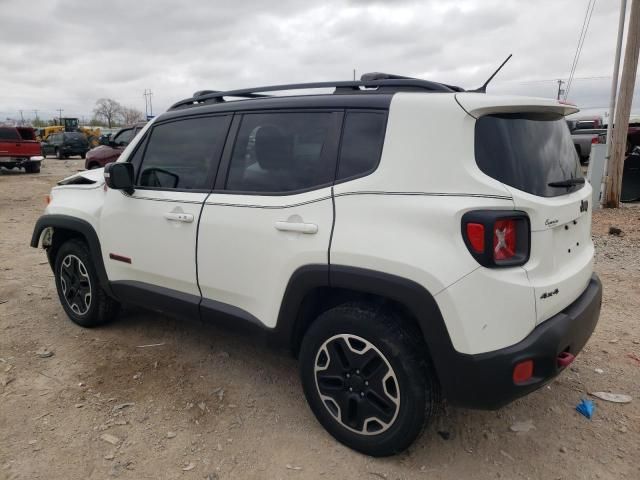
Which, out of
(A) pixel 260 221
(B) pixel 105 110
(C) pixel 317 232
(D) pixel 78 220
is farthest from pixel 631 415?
(B) pixel 105 110

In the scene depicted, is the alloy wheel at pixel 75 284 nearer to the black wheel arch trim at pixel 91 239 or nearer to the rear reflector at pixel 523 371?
the black wheel arch trim at pixel 91 239

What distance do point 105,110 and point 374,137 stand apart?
102 meters

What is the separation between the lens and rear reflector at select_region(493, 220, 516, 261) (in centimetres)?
205

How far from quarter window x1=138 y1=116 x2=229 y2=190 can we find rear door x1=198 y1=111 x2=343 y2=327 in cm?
13

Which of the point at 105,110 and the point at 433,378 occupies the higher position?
the point at 105,110

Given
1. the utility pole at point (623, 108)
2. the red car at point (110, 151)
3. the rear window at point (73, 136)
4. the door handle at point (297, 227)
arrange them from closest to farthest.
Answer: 1. the door handle at point (297, 227)
2. the utility pole at point (623, 108)
3. the red car at point (110, 151)
4. the rear window at point (73, 136)

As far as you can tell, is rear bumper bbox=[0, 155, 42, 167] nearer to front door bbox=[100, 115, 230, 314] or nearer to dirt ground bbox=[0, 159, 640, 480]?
dirt ground bbox=[0, 159, 640, 480]

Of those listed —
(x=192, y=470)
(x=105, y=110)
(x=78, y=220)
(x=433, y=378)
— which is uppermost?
(x=105, y=110)

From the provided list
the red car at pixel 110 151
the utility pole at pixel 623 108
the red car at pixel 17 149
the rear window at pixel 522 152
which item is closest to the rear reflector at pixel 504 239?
the rear window at pixel 522 152

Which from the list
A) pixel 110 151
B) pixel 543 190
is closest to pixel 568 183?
pixel 543 190

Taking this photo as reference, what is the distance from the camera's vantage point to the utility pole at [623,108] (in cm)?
837

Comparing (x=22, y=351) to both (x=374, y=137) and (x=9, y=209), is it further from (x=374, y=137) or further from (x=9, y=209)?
(x=9, y=209)

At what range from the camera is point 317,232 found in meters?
2.45

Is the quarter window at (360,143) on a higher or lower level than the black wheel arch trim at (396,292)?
higher
